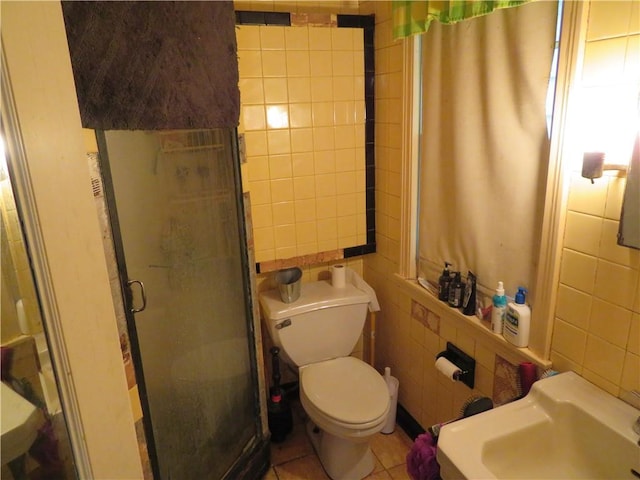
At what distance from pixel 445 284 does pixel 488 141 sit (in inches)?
23.8

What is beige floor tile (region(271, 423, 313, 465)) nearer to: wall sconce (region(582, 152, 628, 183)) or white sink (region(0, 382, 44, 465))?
white sink (region(0, 382, 44, 465))

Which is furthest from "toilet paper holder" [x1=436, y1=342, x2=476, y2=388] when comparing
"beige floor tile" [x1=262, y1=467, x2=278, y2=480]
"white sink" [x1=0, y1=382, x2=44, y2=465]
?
"white sink" [x1=0, y1=382, x2=44, y2=465]

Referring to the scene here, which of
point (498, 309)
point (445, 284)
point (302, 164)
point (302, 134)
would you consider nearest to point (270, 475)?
point (445, 284)

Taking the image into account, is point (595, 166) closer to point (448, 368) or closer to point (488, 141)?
point (488, 141)

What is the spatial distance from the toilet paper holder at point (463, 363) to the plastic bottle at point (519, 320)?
0.96 feet

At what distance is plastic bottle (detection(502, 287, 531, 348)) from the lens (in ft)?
4.83

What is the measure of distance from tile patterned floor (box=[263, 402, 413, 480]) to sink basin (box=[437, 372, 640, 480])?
38.7 inches

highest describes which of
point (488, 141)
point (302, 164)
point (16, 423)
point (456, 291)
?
point (488, 141)

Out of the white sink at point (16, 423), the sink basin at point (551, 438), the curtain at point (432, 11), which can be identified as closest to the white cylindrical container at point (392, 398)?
the sink basin at point (551, 438)

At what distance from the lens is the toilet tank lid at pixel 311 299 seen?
2080 millimetres

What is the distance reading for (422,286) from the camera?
2035mm

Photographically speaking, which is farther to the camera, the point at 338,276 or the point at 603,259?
the point at 338,276

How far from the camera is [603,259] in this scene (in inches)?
47.7

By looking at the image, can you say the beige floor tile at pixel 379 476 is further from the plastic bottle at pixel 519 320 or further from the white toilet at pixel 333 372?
the plastic bottle at pixel 519 320
